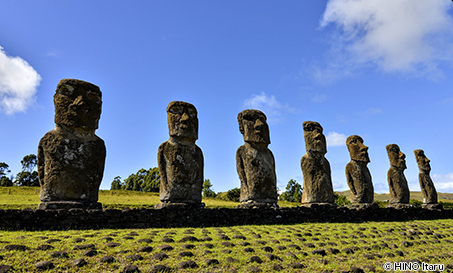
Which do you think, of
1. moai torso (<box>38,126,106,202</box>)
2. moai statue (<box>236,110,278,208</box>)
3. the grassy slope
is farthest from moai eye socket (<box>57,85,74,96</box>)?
the grassy slope

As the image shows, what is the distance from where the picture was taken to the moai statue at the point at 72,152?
8.34 m

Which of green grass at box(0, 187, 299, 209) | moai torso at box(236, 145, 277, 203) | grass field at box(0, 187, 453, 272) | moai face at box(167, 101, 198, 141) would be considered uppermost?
moai face at box(167, 101, 198, 141)

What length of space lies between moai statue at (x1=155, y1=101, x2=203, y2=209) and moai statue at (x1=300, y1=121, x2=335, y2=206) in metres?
4.84

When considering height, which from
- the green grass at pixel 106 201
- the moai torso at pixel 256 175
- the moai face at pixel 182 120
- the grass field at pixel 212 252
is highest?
the moai face at pixel 182 120

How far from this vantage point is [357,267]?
17.7 feet

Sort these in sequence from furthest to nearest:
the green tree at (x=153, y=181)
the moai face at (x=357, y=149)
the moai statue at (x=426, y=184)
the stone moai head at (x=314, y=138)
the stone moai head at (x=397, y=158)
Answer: the green tree at (x=153, y=181) < the moai statue at (x=426, y=184) < the stone moai head at (x=397, y=158) < the moai face at (x=357, y=149) < the stone moai head at (x=314, y=138)

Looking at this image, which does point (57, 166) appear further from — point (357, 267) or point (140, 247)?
point (357, 267)

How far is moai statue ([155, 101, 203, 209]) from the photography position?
972 centimetres

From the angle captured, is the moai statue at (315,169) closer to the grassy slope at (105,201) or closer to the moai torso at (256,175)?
the moai torso at (256,175)

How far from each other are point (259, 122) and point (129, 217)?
557cm

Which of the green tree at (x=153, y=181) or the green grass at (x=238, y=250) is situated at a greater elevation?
the green tree at (x=153, y=181)

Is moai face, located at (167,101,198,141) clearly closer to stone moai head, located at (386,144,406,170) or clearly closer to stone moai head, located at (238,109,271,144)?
stone moai head, located at (238,109,271,144)

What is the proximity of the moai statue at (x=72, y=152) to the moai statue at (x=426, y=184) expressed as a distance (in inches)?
730

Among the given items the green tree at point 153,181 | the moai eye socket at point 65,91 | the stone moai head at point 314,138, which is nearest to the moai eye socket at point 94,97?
the moai eye socket at point 65,91
